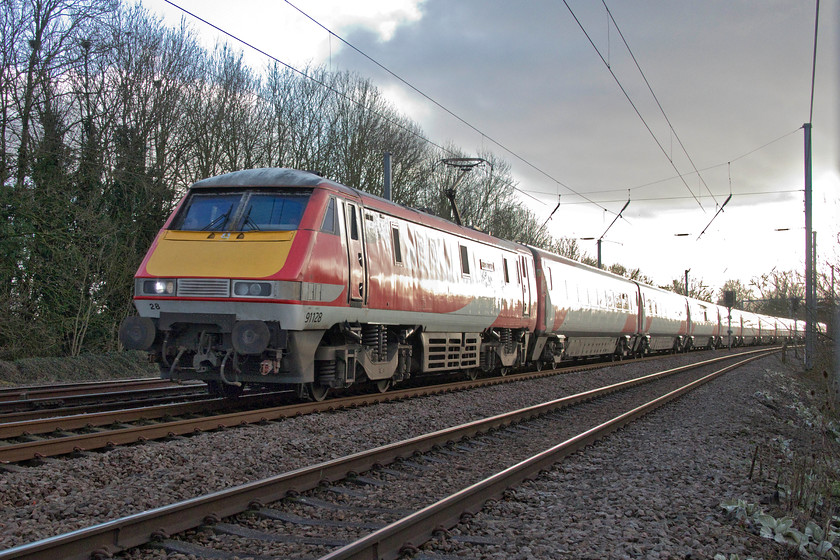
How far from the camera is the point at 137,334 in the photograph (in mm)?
8750

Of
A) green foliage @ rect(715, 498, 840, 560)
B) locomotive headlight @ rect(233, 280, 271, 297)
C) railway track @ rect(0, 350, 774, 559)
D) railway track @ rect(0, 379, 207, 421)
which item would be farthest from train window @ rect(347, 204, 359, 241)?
green foliage @ rect(715, 498, 840, 560)

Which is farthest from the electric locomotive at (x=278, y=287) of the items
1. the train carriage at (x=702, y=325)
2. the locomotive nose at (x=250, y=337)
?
the train carriage at (x=702, y=325)

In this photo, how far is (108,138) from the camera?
21125 millimetres

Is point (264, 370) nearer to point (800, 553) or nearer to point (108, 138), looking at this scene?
point (800, 553)

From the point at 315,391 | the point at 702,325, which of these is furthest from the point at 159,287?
the point at 702,325

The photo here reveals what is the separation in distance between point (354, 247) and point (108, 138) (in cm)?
1447

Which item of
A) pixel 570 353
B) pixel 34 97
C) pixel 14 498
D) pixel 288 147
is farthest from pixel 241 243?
pixel 288 147

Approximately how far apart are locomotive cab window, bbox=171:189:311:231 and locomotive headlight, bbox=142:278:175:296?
89 cm

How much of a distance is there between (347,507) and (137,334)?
15.3ft

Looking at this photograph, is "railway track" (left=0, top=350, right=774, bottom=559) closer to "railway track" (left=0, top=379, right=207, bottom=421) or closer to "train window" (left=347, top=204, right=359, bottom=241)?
"train window" (left=347, top=204, right=359, bottom=241)

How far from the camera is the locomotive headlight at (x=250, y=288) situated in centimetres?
855

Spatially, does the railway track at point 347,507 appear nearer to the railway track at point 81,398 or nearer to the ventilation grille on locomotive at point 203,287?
the ventilation grille on locomotive at point 203,287

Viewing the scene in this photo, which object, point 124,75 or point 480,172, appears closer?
point 124,75

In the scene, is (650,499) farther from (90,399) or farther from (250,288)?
(90,399)
